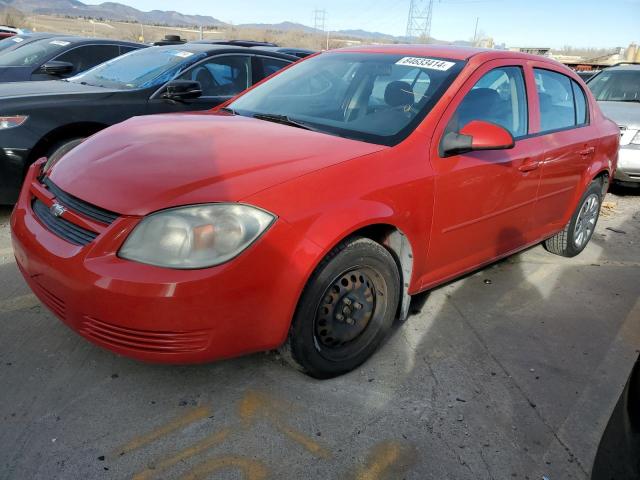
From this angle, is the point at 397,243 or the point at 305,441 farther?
the point at 397,243

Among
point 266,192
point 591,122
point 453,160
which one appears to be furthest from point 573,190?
point 266,192

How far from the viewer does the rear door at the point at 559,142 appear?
3602 millimetres

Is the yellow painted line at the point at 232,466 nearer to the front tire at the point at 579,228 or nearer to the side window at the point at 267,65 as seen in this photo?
the front tire at the point at 579,228

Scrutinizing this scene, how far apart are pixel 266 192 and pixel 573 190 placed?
292 centimetres

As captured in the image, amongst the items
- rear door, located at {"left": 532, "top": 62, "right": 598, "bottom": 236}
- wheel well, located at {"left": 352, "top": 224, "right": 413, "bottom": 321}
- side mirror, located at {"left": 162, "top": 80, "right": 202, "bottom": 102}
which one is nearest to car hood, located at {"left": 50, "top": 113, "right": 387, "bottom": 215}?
wheel well, located at {"left": 352, "top": 224, "right": 413, "bottom": 321}

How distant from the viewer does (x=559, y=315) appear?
3.55 m

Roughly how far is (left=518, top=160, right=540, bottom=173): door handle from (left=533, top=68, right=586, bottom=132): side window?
32 cm

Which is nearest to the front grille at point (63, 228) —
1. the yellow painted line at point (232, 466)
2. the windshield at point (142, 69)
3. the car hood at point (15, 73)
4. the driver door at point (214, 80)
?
the yellow painted line at point (232, 466)

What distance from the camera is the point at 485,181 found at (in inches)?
118

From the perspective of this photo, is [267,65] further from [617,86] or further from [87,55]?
[617,86]

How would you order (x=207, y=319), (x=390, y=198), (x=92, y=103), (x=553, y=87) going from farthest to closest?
(x=92, y=103)
(x=553, y=87)
(x=390, y=198)
(x=207, y=319)

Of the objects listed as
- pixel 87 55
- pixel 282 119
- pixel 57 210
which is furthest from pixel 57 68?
pixel 57 210

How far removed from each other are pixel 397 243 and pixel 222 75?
360cm

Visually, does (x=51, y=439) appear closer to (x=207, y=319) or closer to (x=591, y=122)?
(x=207, y=319)
